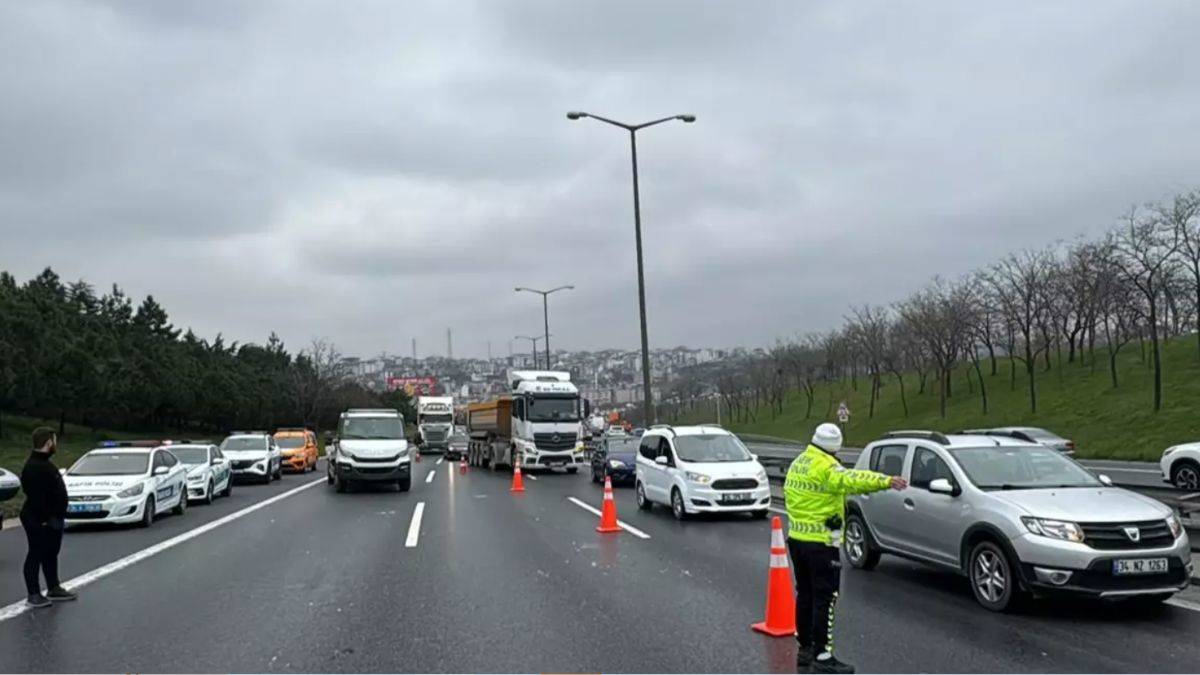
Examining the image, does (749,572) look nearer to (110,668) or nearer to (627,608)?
(627,608)

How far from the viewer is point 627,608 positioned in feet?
31.0

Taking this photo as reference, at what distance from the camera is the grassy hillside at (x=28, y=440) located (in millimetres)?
42000

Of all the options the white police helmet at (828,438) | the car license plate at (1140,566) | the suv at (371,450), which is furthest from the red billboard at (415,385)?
the white police helmet at (828,438)

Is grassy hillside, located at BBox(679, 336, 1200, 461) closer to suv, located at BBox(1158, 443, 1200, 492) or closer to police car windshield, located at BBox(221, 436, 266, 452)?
suv, located at BBox(1158, 443, 1200, 492)

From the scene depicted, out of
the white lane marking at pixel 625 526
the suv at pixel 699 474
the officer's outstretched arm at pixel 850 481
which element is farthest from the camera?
the suv at pixel 699 474

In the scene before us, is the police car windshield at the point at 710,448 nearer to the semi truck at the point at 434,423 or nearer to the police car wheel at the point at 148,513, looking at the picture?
the police car wheel at the point at 148,513

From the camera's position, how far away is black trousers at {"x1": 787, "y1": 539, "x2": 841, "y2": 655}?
6922mm

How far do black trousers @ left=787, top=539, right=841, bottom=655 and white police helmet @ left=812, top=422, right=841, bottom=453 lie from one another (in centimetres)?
73

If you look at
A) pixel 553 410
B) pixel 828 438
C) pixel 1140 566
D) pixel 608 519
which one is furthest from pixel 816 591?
pixel 553 410

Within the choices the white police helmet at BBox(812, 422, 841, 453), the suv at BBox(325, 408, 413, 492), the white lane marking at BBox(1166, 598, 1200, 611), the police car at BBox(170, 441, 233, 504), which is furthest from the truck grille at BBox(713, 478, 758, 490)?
the police car at BBox(170, 441, 233, 504)

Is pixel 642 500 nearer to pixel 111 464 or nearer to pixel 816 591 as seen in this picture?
pixel 111 464

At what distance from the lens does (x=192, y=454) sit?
2495cm

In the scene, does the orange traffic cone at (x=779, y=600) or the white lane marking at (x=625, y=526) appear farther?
the white lane marking at (x=625, y=526)

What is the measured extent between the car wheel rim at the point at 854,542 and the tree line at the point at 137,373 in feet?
146
